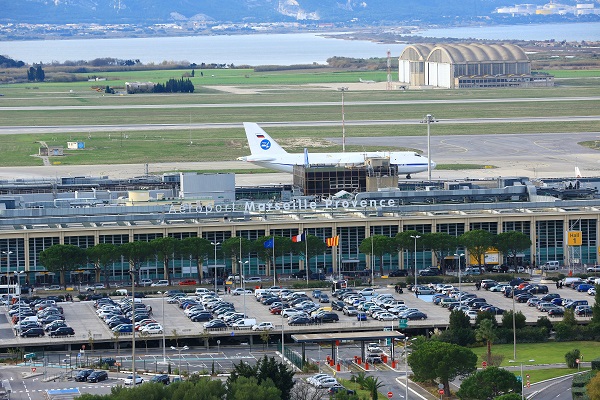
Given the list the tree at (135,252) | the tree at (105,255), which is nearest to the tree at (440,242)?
the tree at (135,252)

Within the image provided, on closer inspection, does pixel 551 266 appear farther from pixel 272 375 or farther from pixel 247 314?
pixel 272 375

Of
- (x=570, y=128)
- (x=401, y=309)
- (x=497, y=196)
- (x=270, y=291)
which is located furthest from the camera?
(x=570, y=128)

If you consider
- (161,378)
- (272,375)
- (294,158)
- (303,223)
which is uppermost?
(294,158)

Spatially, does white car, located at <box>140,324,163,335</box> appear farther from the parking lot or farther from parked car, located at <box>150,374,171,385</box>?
parked car, located at <box>150,374,171,385</box>

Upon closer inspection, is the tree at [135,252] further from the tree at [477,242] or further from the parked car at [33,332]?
the tree at [477,242]

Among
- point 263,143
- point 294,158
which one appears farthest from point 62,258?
point 294,158

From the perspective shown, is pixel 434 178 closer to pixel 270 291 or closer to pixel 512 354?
pixel 270 291

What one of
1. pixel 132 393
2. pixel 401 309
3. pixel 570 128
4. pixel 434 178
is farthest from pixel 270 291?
pixel 570 128
